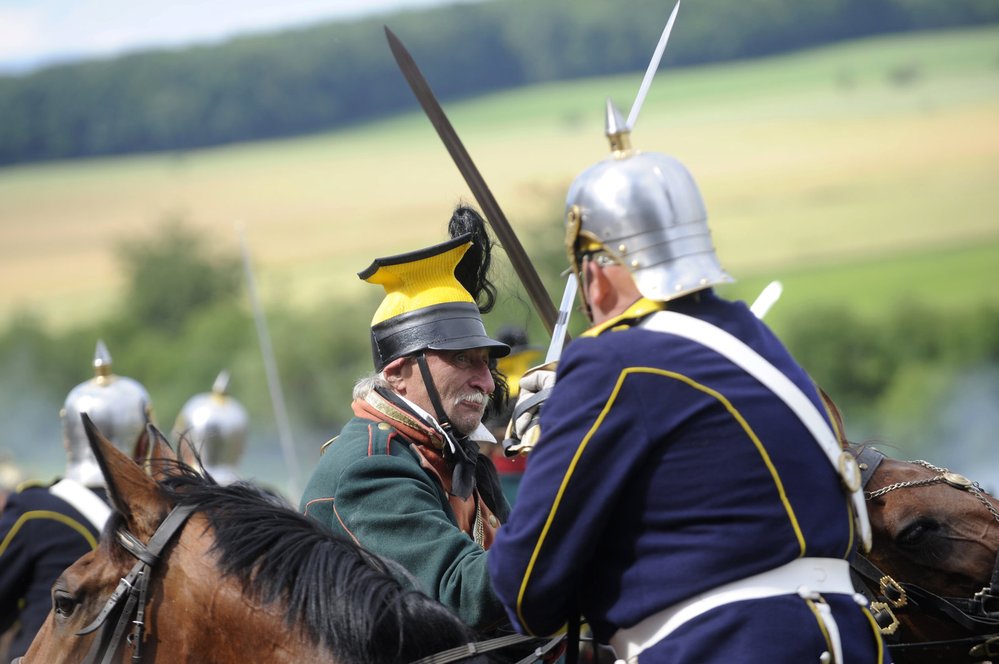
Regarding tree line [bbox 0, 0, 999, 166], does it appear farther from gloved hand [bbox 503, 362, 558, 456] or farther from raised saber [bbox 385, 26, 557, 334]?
gloved hand [bbox 503, 362, 558, 456]

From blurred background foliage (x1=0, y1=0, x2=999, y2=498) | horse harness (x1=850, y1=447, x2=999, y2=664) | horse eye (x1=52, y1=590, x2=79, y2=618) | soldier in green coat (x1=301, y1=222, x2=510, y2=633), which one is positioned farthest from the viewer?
blurred background foliage (x1=0, y1=0, x2=999, y2=498)

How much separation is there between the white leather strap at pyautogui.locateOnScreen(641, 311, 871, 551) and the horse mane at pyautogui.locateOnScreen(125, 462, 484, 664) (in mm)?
894

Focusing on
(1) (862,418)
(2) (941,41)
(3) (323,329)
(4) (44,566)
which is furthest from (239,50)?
(4) (44,566)

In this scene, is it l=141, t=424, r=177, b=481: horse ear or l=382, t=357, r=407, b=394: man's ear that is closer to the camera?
l=141, t=424, r=177, b=481: horse ear

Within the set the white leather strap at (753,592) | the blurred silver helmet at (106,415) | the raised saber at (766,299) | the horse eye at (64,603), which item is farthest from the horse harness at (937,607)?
the blurred silver helmet at (106,415)

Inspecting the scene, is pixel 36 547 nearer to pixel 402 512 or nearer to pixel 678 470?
pixel 402 512

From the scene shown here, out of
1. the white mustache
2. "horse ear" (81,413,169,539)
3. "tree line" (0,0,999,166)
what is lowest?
the white mustache

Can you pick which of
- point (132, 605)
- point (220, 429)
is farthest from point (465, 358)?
point (220, 429)

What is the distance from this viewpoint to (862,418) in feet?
86.2

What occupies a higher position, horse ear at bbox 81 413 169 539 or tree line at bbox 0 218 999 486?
horse ear at bbox 81 413 169 539

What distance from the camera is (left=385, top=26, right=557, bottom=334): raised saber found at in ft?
13.4

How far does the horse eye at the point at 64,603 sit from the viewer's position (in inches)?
134

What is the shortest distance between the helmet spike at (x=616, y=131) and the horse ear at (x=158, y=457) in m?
1.47

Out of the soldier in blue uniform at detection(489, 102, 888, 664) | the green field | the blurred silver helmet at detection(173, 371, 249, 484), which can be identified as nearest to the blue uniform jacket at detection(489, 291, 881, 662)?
the soldier in blue uniform at detection(489, 102, 888, 664)
